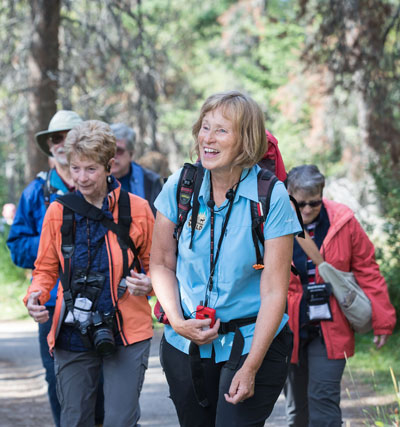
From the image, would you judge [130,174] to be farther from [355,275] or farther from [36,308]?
[36,308]

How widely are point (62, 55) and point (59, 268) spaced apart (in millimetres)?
10841

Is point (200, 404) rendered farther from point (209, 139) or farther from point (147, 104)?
point (147, 104)

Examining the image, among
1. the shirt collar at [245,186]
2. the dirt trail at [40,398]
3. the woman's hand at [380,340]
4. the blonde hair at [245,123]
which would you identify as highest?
the blonde hair at [245,123]

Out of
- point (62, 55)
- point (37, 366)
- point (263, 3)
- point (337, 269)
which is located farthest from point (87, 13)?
point (263, 3)

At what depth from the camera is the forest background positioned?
10.1m

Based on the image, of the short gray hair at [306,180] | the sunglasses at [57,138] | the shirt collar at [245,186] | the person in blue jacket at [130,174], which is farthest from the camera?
the person in blue jacket at [130,174]

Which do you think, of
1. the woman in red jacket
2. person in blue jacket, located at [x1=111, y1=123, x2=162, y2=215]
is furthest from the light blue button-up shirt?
person in blue jacket, located at [x1=111, y1=123, x2=162, y2=215]

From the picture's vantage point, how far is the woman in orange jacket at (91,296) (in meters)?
3.98

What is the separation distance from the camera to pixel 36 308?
3.88 m

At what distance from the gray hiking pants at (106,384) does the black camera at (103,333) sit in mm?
102

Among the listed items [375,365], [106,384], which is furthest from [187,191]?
[375,365]

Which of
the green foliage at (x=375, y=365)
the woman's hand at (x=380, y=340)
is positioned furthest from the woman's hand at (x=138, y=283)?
the green foliage at (x=375, y=365)

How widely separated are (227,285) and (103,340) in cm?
113

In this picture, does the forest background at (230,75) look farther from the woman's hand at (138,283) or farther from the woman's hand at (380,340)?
the woman's hand at (138,283)
